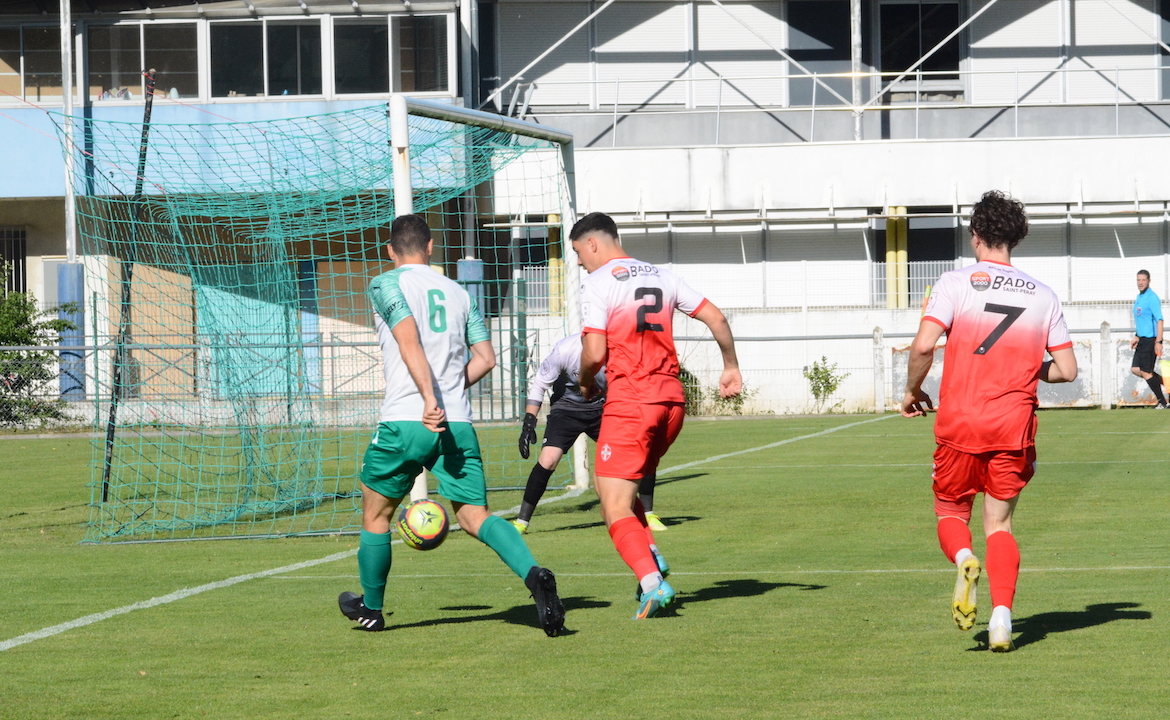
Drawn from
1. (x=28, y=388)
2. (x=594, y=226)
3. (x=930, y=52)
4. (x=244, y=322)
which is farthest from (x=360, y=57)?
(x=594, y=226)

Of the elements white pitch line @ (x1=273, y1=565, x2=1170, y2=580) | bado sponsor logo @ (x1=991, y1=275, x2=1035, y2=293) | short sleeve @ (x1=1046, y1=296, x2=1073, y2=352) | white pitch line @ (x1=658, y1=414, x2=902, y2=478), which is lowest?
white pitch line @ (x1=658, y1=414, x2=902, y2=478)

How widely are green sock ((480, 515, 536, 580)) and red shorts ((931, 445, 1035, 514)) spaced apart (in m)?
1.95

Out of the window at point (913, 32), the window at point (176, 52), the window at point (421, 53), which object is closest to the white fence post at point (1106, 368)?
the window at point (913, 32)

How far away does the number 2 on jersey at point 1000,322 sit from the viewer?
19.8 feet

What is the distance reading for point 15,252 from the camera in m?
31.2

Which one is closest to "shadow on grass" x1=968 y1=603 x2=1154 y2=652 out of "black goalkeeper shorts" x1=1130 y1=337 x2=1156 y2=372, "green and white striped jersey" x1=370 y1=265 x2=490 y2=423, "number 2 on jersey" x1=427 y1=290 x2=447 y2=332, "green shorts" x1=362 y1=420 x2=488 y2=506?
"green shorts" x1=362 y1=420 x2=488 y2=506

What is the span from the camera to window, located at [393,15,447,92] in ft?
97.3

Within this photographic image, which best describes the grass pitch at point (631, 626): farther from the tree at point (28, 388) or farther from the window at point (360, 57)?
the window at point (360, 57)

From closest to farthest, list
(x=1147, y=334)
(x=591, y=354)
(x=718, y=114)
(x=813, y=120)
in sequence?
(x=591, y=354) < (x=1147, y=334) < (x=718, y=114) < (x=813, y=120)

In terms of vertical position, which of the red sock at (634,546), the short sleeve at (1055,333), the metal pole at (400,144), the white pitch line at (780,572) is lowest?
the white pitch line at (780,572)

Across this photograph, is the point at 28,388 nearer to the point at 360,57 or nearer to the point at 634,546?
the point at 360,57

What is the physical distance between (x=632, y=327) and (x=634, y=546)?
3.61 feet

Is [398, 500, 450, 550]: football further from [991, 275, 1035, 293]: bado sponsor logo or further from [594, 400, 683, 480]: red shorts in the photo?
[991, 275, 1035, 293]: bado sponsor logo

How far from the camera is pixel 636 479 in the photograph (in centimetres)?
681
